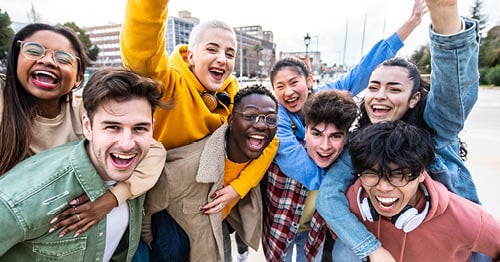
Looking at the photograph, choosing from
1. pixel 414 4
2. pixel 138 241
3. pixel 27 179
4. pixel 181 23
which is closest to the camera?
pixel 27 179

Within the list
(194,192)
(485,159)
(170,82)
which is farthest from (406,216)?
(485,159)

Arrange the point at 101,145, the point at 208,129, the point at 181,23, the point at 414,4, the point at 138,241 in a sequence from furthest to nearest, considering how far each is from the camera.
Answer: the point at 181,23 → the point at 414,4 → the point at 208,129 → the point at 138,241 → the point at 101,145

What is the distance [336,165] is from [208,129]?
3.22ft

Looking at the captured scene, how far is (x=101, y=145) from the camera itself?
4.71 ft

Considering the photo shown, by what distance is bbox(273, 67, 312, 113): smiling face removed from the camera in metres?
2.52

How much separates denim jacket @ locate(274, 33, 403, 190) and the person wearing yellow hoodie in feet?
0.38

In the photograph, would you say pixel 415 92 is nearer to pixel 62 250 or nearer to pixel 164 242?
pixel 164 242

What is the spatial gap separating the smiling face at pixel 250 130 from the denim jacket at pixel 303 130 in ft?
0.61

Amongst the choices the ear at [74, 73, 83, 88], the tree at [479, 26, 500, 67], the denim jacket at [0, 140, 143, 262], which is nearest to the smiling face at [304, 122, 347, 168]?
the denim jacket at [0, 140, 143, 262]

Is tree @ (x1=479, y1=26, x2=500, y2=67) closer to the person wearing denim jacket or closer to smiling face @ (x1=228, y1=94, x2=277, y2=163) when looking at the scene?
the person wearing denim jacket

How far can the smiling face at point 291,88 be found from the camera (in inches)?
99.3

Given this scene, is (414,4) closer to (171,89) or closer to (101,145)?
(171,89)

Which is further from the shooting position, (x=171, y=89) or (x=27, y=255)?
(x=171, y=89)

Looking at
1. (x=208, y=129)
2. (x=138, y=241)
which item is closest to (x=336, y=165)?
(x=208, y=129)
